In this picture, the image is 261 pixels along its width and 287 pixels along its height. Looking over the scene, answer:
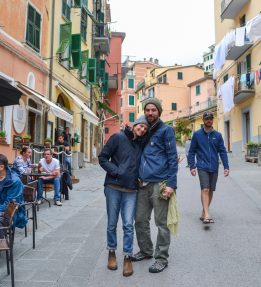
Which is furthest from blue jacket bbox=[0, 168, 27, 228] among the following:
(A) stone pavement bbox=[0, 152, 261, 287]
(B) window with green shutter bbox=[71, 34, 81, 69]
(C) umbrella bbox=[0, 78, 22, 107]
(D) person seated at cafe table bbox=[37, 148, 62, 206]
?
(B) window with green shutter bbox=[71, 34, 81, 69]

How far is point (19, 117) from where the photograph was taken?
525 inches

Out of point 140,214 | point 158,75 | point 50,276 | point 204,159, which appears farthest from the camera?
point 158,75

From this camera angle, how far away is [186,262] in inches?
179

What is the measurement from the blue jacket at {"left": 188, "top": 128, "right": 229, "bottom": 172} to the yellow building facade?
16696mm

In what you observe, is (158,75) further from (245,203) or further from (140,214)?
(140,214)

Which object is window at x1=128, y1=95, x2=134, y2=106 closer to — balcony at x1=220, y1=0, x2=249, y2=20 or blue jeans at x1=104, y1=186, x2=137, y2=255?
balcony at x1=220, y1=0, x2=249, y2=20

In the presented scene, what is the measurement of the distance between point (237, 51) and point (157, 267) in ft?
80.9

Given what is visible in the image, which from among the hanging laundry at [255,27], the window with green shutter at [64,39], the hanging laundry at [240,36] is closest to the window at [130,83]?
the hanging laundry at [240,36]

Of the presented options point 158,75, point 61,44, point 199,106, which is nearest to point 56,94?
point 61,44

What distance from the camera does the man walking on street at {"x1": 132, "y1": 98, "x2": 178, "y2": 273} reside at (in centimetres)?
428

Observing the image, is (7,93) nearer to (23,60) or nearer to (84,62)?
(23,60)

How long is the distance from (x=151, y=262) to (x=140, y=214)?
1.94ft

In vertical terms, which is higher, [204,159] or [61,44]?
[61,44]

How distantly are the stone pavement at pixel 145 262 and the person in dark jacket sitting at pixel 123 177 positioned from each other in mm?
372
